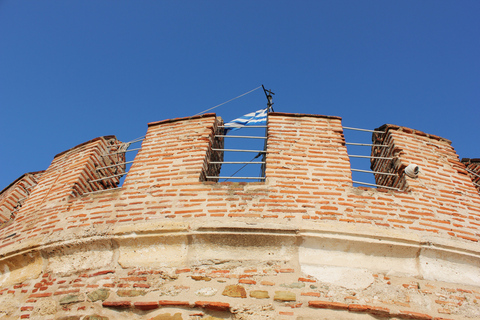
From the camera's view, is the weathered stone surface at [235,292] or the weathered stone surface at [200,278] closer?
the weathered stone surface at [235,292]

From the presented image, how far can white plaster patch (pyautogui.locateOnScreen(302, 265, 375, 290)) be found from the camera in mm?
3551

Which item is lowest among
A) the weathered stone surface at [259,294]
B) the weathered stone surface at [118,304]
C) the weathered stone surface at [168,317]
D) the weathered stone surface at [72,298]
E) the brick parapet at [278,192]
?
the weathered stone surface at [168,317]

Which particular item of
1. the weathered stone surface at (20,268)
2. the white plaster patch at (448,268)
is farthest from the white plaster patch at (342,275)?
the weathered stone surface at (20,268)

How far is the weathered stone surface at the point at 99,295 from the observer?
3.60 meters

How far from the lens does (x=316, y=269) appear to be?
144 inches

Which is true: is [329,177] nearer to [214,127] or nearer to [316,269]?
[316,269]

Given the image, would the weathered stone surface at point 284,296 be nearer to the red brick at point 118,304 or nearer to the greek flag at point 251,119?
the red brick at point 118,304

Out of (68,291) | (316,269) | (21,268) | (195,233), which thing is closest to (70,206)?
(21,268)

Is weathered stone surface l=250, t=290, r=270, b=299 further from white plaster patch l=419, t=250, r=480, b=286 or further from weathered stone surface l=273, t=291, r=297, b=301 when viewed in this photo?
white plaster patch l=419, t=250, r=480, b=286

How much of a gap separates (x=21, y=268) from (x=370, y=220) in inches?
149

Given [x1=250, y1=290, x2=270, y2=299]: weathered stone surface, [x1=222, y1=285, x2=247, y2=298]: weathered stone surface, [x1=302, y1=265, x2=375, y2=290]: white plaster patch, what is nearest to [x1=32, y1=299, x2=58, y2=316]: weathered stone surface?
[x1=222, y1=285, x2=247, y2=298]: weathered stone surface

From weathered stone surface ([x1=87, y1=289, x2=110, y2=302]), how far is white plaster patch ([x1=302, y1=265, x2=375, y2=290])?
1.84m

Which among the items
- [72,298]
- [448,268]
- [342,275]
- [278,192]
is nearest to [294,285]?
[342,275]

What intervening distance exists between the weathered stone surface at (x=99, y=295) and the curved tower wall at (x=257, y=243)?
1 cm
